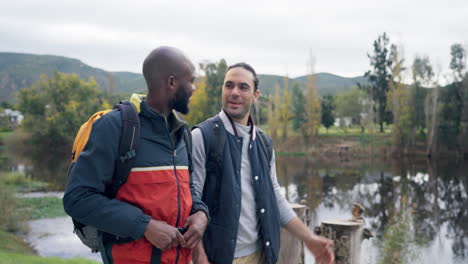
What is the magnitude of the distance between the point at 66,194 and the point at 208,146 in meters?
1.00

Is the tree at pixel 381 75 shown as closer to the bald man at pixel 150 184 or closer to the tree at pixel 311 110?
the tree at pixel 311 110

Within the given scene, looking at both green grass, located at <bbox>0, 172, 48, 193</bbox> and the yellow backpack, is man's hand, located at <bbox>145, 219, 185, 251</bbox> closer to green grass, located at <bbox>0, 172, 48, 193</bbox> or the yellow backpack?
the yellow backpack

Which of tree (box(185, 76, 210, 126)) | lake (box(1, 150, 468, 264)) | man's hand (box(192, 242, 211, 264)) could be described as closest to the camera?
man's hand (box(192, 242, 211, 264))

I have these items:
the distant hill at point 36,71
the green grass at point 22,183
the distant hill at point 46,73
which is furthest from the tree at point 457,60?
the distant hill at point 36,71

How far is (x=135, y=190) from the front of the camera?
1.70 m

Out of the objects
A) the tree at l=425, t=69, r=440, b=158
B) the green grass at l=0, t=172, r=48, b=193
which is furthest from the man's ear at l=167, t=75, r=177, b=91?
the tree at l=425, t=69, r=440, b=158

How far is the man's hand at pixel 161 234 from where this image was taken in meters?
1.65

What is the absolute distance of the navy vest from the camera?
237cm

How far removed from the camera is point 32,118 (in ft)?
162

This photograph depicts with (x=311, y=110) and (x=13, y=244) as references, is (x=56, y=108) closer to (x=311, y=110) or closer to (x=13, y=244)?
(x=311, y=110)

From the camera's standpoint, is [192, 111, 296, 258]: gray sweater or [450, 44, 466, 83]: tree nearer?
[192, 111, 296, 258]: gray sweater

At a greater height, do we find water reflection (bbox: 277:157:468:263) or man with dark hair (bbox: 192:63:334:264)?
man with dark hair (bbox: 192:63:334:264)

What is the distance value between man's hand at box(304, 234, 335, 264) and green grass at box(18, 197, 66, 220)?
44.9ft

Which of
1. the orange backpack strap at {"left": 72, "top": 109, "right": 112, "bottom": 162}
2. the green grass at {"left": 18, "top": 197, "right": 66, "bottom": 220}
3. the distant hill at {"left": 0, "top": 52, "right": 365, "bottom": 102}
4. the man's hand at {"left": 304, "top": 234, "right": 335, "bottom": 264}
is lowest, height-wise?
the green grass at {"left": 18, "top": 197, "right": 66, "bottom": 220}
